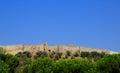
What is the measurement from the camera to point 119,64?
1923 inches

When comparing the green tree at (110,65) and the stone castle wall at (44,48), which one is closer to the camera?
the green tree at (110,65)

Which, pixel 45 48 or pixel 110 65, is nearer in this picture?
pixel 110 65

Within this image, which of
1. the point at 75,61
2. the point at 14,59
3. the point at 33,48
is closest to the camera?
the point at 75,61

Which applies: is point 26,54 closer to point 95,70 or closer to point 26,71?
point 26,71

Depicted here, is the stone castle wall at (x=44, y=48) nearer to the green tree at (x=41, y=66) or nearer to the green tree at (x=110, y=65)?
the green tree at (x=41, y=66)

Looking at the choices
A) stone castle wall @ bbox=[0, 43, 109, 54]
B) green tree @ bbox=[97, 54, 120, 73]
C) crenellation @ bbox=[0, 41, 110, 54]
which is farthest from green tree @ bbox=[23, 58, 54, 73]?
stone castle wall @ bbox=[0, 43, 109, 54]

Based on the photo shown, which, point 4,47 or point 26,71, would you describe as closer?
point 26,71

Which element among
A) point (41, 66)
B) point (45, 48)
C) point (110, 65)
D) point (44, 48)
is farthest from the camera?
point (44, 48)

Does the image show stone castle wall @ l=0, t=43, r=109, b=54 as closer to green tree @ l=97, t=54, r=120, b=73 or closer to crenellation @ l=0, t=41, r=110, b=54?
crenellation @ l=0, t=41, r=110, b=54

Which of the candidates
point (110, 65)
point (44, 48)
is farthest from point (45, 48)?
point (110, 65)

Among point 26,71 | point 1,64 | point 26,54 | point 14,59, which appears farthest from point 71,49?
point 1,64

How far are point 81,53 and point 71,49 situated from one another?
19.9 feet

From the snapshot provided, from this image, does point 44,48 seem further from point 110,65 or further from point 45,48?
point 110,65

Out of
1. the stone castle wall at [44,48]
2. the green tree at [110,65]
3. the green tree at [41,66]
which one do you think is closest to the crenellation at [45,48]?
the stone castle wall at [44,48]
